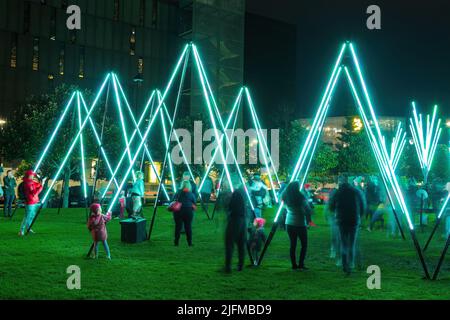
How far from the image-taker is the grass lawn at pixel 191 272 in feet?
28.1

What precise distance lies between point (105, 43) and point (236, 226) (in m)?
49.5

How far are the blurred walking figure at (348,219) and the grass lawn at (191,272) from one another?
0.35m

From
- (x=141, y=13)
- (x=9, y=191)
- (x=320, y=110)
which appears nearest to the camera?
(x=320, y=110)

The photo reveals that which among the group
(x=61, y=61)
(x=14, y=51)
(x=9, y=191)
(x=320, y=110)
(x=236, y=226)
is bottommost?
(x=9, y=191)

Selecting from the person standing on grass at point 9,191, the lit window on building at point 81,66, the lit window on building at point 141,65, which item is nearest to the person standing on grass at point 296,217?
the person standing on grass at point 9,191

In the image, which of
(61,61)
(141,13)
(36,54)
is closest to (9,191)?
(36,54)

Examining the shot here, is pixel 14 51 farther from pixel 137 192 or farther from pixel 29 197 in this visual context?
pixel 29 197

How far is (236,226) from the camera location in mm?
10477

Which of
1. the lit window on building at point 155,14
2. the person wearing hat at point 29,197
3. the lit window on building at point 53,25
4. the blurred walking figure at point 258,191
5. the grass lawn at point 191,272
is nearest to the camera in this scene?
the grass lawn at point 191,272

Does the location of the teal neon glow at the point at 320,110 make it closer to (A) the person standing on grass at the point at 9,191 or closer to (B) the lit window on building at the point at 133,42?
(A) the person standing on grass at the point at 9,191

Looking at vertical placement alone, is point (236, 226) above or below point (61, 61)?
below
